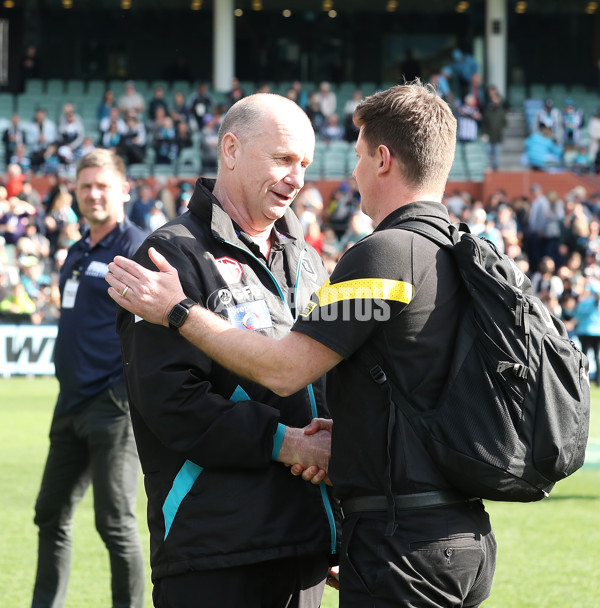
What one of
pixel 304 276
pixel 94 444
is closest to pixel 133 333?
pixel 304 276

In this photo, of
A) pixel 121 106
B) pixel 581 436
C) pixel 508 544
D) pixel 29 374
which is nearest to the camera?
pixel 581 436

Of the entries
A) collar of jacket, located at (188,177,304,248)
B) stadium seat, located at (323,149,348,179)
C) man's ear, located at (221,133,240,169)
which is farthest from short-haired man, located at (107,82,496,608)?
stadium seat, located at (323,149,348,179)

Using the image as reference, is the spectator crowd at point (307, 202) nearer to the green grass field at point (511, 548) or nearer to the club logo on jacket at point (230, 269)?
the green grass field at point (511, 548)

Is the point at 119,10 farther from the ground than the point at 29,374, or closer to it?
farther from the ground

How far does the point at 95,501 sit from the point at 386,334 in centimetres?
292

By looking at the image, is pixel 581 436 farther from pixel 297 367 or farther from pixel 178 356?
pixel 178 356

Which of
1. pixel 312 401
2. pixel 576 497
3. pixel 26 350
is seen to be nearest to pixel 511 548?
pixel 576 497

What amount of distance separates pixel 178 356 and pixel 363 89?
29182 millimetres

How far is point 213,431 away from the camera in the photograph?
119 inches

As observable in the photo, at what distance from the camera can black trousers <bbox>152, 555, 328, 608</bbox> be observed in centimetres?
307

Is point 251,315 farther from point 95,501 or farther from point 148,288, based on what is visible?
point 95,501

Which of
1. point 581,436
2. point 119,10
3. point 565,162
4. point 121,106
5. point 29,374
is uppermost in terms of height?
point 119,10

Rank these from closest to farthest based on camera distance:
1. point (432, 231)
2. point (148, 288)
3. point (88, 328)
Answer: point (432, 231), point (148, 288), point (88, 328)

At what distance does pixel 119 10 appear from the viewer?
112 ft
